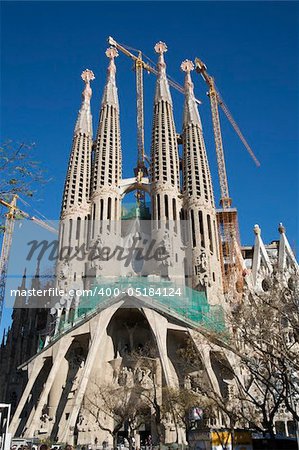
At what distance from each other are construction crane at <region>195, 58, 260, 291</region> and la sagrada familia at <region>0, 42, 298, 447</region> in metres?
1.66

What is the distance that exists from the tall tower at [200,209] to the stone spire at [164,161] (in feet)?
3.95

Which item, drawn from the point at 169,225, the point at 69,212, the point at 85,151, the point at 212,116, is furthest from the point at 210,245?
the point at 212,116

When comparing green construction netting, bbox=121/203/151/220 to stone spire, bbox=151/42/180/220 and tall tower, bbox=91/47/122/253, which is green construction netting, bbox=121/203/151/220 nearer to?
tall tower, bbox=91/47/122/253

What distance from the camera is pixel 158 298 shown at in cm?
3278

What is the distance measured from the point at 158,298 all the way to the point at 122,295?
2830 mm

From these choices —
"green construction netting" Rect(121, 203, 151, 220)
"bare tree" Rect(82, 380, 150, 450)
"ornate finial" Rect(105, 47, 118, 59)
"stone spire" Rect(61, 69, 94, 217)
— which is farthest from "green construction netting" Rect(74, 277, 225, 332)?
"ornate finial" Rect(105, 47, 118, 59)

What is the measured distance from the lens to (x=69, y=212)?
145 feet

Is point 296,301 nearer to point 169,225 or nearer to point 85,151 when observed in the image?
point 169,225

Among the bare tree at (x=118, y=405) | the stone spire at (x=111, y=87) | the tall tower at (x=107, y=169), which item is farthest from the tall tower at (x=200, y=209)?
the bare tree at (x=118, y=405)

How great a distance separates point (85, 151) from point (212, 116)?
24127mm

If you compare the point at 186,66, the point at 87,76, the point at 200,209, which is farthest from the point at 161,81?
the point at 200,209

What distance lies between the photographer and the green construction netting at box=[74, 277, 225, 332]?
3167cm

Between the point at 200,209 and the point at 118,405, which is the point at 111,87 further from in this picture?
the point at 118,405

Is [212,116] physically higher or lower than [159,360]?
higher
